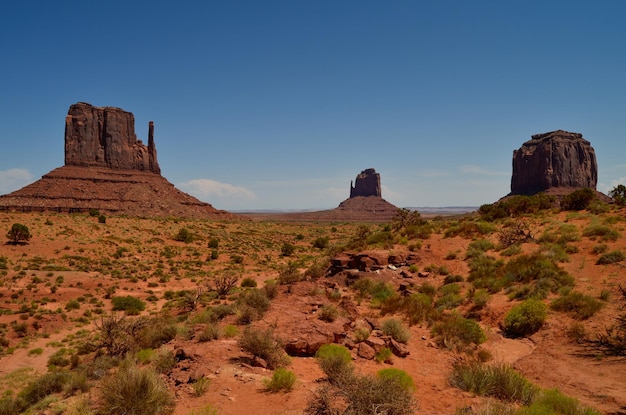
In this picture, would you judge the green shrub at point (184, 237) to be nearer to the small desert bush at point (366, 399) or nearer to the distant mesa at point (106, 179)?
the distant mesa at point (106, 179)

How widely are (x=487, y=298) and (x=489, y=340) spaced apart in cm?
349

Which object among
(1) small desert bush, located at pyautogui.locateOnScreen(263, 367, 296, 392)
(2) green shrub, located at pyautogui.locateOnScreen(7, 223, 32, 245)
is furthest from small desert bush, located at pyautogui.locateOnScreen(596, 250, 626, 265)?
(2) green shrub, located at pyautogui.locateOnScreen(7, 223, 32, 245)

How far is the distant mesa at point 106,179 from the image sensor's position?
270 feet

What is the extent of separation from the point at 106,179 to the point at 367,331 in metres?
106

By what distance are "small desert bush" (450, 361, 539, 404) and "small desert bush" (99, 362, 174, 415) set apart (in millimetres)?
5756

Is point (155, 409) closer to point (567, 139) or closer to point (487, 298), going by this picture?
point (487, 298)

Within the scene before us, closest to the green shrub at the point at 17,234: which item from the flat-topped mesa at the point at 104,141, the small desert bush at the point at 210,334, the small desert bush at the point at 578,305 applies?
the small desert bush at the point at 210,334

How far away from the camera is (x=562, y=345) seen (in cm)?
999

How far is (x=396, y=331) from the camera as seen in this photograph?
10867mm

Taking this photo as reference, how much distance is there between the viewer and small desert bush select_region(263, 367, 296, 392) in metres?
7.11

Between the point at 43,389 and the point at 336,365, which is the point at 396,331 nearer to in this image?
the point at 336,365

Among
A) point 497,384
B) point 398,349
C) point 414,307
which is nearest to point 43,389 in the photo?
point 398,349

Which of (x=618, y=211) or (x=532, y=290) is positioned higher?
(x=618, y=211)

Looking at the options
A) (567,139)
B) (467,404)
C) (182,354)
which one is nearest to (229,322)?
(182,354)
